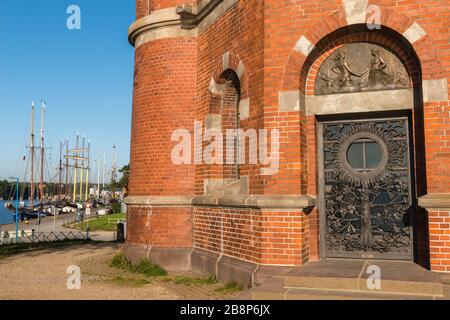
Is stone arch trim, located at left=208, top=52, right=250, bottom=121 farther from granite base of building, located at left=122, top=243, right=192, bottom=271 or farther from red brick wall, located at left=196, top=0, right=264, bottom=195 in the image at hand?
granite base of building, located at left=122, top=243, right=192, bottom=271

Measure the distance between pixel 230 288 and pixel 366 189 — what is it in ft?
9.66

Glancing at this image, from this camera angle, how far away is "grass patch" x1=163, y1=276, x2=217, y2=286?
798cm

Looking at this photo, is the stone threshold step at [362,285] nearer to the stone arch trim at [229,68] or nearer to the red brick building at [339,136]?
the red brick building at [339,136]

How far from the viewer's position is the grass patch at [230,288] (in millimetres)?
7084

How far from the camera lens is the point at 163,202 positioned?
9602 mm

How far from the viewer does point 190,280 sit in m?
8.27

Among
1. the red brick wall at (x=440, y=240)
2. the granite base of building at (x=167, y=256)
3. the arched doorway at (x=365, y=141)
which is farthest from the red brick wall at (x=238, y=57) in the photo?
the red brick wall at (x=440, y=240)

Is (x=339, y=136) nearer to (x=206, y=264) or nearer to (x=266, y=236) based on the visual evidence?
(x=266, y=236)

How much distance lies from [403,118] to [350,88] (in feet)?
3.28

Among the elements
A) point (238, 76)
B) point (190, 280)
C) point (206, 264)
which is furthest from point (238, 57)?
point (190, 280)

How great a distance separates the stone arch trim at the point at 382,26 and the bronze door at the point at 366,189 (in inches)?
37.5
